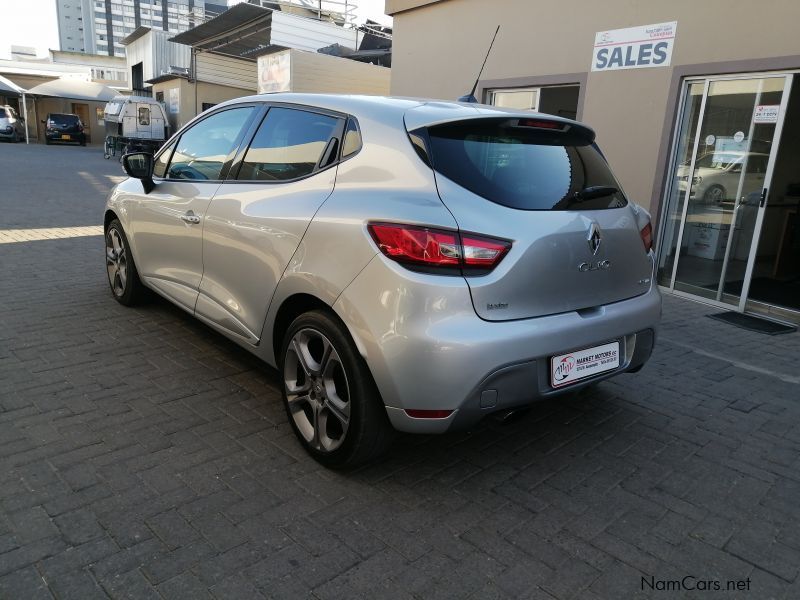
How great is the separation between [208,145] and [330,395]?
2060 mm

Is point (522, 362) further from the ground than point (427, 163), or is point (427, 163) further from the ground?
point (427, 163)

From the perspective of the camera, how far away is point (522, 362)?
2.42 meters

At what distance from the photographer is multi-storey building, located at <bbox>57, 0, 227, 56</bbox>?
128750 millimetres

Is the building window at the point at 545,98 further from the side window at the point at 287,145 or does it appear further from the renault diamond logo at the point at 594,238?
the renault diamond logo at the point at 594,238

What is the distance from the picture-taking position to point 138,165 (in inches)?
164

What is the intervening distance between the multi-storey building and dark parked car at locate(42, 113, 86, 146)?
110 meters

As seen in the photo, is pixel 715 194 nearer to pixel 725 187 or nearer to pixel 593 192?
pixel 725 187

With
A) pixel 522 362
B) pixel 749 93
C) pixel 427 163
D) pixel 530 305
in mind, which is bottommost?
pixel 522 362

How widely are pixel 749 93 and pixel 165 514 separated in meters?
6.45

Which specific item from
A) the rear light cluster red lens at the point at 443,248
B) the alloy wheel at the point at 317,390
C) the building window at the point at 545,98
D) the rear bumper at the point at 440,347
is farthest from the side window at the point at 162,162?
the building window at the point at 545,98

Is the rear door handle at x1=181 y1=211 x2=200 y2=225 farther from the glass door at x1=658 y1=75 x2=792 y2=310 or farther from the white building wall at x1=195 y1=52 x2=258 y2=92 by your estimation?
the white building wall at x1=195 y1=52 x2=258 y2=92

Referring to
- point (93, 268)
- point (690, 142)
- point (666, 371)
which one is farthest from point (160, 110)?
point (666, 371)

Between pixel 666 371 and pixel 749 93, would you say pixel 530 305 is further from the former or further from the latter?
pixel 749 93

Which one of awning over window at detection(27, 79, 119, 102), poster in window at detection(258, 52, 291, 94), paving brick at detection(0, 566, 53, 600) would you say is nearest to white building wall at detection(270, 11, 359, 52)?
poster in window at detection(258, 52, 291, 94)
